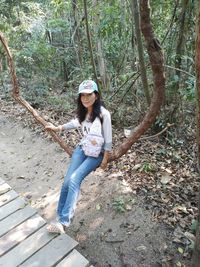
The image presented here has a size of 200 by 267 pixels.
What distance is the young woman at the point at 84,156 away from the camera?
3.24m

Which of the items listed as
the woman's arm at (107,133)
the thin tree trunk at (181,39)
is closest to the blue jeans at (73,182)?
the woman's arm at (107,133)

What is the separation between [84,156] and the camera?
360 centimetres

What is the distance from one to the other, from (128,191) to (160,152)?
1299 mm

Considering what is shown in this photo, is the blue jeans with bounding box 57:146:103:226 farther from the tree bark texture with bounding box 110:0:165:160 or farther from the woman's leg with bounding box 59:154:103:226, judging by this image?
the tree bark texture with bounding box 110:0:165:160

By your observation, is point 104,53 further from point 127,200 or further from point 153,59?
point 153,59

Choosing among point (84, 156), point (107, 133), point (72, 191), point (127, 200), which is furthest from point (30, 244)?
point (127, 200)

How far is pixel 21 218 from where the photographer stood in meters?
3.49

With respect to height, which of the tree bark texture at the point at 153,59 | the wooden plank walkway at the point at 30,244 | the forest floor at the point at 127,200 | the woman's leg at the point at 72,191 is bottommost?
the forest floor at the point at 127,200

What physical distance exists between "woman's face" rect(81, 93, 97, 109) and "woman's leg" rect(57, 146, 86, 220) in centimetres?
61

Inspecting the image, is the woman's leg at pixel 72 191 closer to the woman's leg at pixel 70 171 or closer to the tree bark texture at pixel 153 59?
the woman's leg at pixel 70 171

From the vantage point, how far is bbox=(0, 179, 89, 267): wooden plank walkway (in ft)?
9.53

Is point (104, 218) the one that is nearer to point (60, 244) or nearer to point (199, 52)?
point (60, 244)

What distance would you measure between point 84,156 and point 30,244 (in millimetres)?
1172

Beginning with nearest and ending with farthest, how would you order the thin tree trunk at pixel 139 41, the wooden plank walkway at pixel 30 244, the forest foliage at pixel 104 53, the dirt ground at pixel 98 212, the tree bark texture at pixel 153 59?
the tree bark texture at pixel 153 59, the wooden plank walkway at pixel 30 244, the dirt ground at pixel 98 212, the thin tree trunk at pixel 139 41, the forest foliage at pixel 104 53
